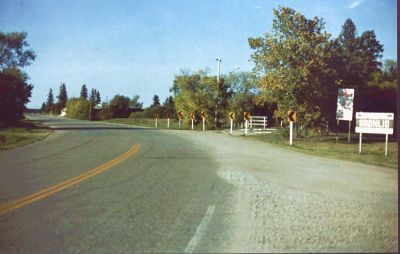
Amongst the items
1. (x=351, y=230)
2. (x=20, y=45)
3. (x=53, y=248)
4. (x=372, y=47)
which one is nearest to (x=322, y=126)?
(x=372, y=47)

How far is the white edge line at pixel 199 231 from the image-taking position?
446cm

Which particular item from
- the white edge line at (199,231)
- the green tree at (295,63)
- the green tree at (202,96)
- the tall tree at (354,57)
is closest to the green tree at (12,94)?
the green tree at (202,96)

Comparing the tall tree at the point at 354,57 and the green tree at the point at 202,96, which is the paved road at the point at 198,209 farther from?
the green tree at the point at 202,96

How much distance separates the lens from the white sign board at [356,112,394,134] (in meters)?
14.0

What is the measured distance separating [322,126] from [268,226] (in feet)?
75.3

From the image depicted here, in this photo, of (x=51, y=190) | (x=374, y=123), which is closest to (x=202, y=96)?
(x=374, y=123)

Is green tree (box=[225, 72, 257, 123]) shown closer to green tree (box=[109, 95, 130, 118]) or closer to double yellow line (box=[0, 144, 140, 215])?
double yellow line (box=[0, 144, 140, 215])

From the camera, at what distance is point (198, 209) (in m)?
6.18

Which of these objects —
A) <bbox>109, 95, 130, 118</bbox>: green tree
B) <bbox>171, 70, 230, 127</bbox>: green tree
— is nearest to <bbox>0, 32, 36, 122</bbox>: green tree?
<bbox>171, 70, 230, 127</bbox>: green tree

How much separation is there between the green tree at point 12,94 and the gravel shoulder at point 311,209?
105 feet

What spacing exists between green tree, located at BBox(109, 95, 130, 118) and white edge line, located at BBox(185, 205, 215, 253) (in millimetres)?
101302

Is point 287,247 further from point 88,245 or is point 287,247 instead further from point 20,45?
point 20,45

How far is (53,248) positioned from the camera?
15.1 feet

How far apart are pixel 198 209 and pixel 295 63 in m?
18.7
